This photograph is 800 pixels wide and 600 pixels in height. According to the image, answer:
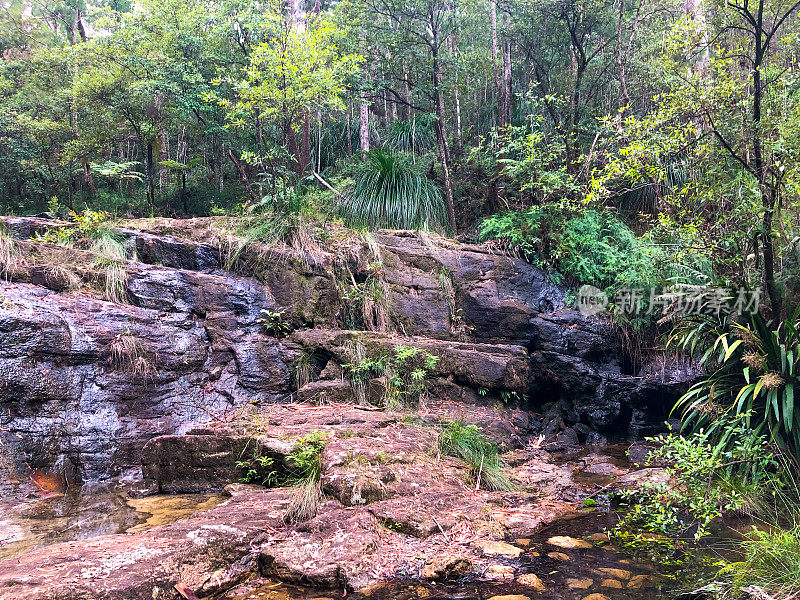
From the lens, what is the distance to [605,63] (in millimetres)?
11195

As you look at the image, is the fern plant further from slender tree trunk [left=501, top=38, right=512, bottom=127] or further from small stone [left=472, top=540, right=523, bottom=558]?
slender tree trunk [left=501, top=38, right=512, bottom=127]

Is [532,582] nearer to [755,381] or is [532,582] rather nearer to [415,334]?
[755,381]

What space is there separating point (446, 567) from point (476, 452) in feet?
6.94

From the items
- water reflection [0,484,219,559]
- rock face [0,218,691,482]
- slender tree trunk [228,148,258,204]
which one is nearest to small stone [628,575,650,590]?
rock face [0,218,691,482]

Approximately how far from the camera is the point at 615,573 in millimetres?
3346

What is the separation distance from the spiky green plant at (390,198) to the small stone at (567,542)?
646cm

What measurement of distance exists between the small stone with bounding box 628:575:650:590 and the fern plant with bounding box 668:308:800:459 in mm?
1684

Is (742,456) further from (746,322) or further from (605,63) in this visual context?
(605,63)

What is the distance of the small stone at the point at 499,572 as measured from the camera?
10.8 feet

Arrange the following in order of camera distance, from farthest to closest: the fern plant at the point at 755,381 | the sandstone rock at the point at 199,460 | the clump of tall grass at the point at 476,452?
1. the clump of tall grass at the point at 476,452
2. the sandstone rock at the point at 199,460
3. the fern plant at the point at 755,381

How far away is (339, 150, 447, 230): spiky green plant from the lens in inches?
370

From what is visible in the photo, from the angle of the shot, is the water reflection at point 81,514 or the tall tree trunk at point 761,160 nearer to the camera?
the water reflection at point 81,514

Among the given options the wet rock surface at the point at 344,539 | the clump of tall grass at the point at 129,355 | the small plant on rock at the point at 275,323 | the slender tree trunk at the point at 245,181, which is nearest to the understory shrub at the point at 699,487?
the wet rock surface at the point at 344,539

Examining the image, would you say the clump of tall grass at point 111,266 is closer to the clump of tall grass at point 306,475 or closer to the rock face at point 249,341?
the rock face at point 249,341
